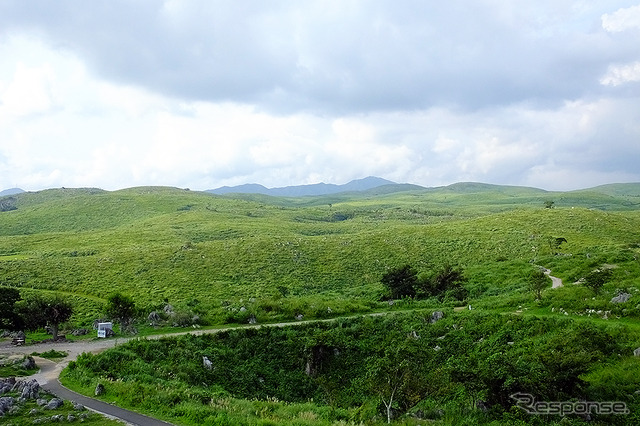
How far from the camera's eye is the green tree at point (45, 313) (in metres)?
37.1

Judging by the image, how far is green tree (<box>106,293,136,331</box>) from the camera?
3672cm

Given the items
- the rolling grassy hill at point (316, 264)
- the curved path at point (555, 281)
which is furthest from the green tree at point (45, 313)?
the curved path at point (555, 281)

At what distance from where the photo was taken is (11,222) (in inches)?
5984

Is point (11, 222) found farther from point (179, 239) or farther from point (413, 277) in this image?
point (413, 277)

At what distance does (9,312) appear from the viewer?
36844 millimetres

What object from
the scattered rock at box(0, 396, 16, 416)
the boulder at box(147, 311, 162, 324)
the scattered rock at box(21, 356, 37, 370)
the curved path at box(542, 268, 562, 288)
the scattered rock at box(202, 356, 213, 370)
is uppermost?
the scattered rock at box(0, 396, 16, 416)

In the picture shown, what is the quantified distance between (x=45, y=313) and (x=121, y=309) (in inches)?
238

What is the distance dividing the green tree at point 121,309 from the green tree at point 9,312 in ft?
23.4

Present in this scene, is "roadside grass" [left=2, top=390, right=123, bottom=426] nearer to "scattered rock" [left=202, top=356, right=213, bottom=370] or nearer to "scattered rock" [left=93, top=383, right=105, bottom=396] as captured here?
"scattered rock" [left=93, top=383, right=105, bottom=396]

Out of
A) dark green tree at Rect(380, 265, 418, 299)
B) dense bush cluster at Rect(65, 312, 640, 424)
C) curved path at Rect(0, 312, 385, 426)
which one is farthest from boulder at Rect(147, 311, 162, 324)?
dark green tree at Rect(380, 265, 418, 299)

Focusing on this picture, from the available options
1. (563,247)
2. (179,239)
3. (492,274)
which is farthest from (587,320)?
(179,239)

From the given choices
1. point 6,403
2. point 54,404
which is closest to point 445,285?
point 54,404

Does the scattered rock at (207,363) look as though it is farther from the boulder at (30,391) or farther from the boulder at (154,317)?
the boulder at (154,317)

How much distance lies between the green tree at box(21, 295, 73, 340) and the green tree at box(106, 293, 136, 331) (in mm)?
3695
